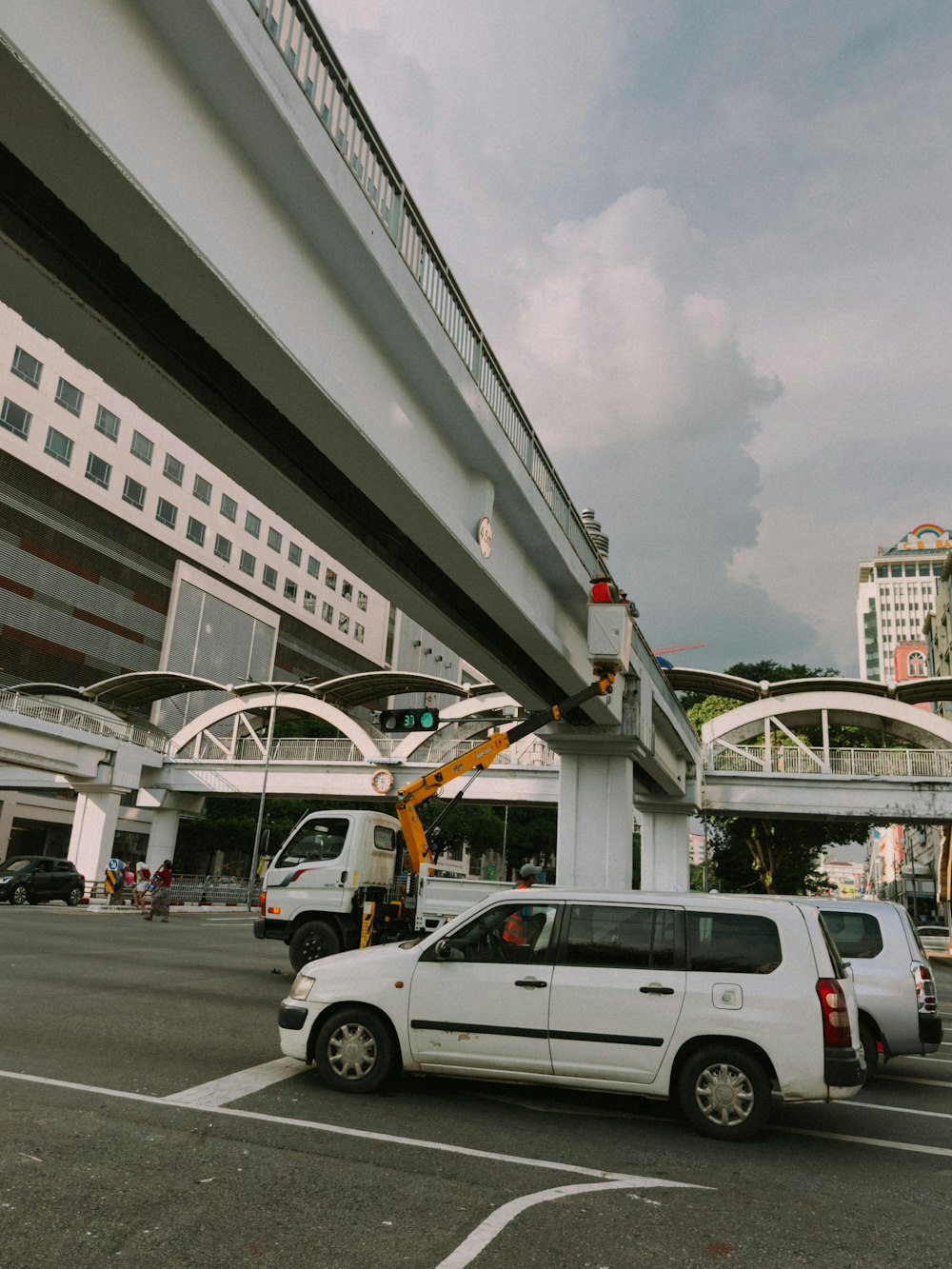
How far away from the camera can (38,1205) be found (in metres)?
4.31

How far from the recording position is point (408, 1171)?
5098 millimetres

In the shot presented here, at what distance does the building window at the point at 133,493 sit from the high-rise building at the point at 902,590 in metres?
148

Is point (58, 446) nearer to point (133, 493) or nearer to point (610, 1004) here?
point (133, 493)

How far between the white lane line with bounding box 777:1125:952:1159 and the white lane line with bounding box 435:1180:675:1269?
1.93 metres

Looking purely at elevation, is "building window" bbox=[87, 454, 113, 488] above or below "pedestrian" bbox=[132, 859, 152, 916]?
above

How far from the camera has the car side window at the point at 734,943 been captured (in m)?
6.40

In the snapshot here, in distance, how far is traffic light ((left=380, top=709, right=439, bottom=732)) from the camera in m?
14.0

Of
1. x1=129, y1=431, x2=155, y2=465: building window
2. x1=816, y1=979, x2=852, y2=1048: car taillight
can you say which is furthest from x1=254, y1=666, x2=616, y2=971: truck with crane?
x1=129, y1=431, x2=155, y2=465: building window

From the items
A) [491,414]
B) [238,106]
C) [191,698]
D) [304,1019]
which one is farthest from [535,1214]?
[191,698]

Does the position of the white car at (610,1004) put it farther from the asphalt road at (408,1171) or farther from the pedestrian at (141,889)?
the pedestrian at (141,889)

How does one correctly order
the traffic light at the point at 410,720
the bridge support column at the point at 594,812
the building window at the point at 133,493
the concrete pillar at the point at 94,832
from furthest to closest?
the building window at the point at 133,493 < the concrete pillar at the point at 94,832 < the bridge support column at the point at 594,812 < the traffic light at the point at 410,720

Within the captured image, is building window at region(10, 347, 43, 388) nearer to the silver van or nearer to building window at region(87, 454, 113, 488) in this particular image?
building window at region(87, 454, 113, 488)

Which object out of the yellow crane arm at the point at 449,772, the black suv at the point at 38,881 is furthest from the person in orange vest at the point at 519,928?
the black suv at the point at 38,881

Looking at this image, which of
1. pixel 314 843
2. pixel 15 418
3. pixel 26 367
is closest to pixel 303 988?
pixel 314 843
